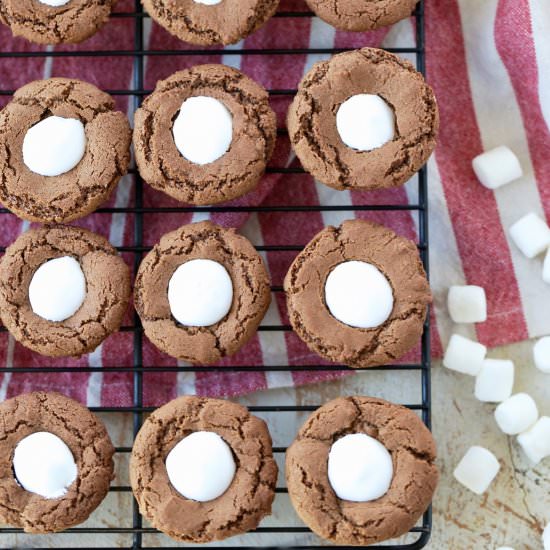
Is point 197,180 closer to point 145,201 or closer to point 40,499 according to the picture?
point 145,201

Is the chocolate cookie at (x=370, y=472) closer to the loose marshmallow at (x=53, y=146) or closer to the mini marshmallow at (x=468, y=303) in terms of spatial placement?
the mini marshmallow at (x=468, y=303)

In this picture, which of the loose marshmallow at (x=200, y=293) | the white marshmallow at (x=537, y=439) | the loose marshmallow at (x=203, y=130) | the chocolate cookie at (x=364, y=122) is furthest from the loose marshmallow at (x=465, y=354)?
the loose marshmallow at (x=203, y=130)

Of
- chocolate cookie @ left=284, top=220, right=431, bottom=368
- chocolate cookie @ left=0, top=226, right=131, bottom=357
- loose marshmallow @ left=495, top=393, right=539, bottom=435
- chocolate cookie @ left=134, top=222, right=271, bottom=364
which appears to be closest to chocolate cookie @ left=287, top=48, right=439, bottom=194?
chocolate cookie @ left=284, top=220, right=431, bottom=368

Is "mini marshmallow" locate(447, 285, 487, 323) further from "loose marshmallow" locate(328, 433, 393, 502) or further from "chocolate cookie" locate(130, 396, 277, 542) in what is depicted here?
"chocolate cookie" locate(130, 396, 277, 542)

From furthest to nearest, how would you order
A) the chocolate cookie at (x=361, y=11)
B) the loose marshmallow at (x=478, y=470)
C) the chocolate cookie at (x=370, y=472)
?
the loose marshmallow at (x=478, y=470) → the chocolate cookie at (x=361, y=11) → the chocolate cookie at (x=370, y=472)

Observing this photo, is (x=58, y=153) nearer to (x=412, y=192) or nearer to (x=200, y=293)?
(x=200, y=293)

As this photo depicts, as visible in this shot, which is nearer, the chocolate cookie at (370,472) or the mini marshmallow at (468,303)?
the chocolate cookie at (370,472)
